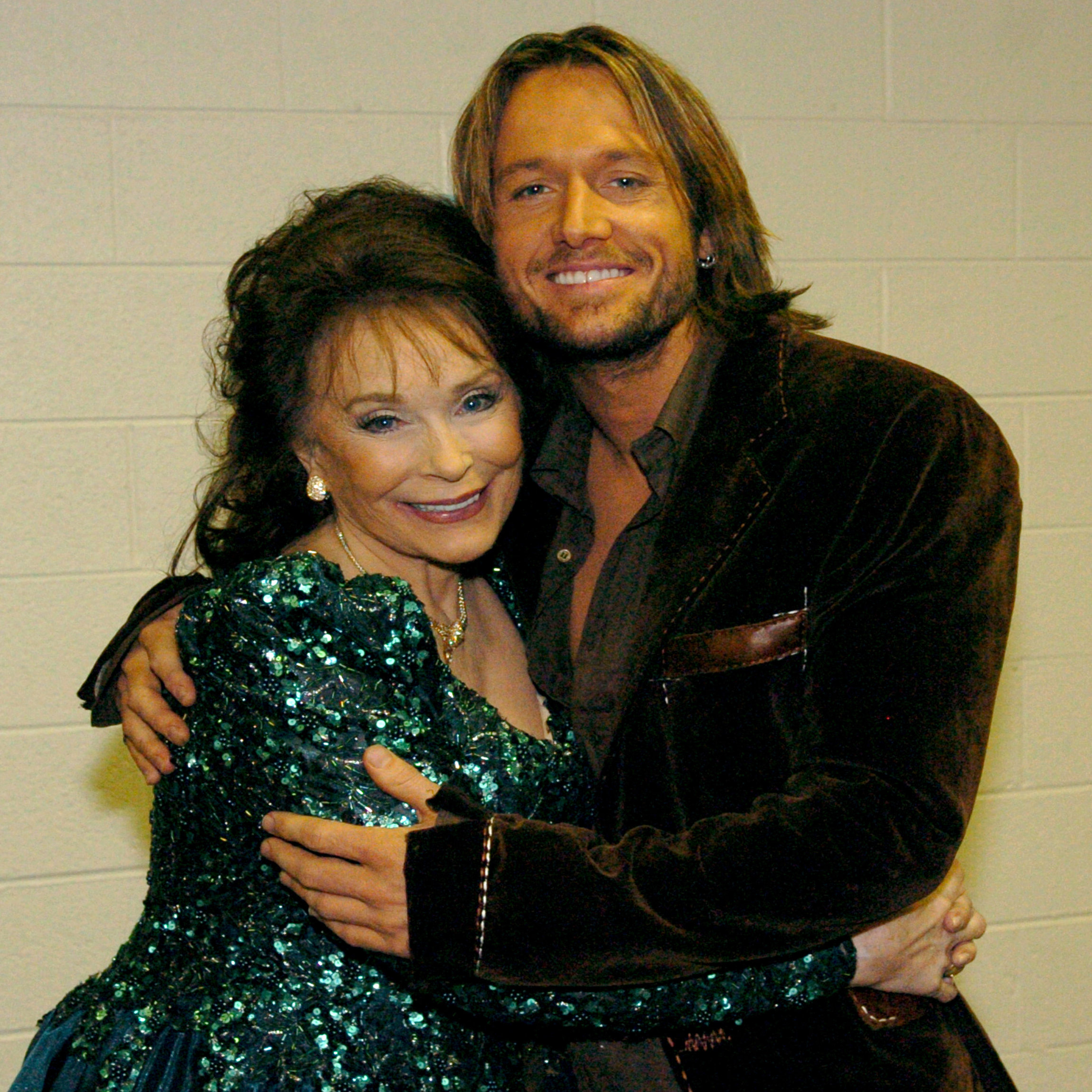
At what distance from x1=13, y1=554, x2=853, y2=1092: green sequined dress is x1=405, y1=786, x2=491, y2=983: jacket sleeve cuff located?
47 mm

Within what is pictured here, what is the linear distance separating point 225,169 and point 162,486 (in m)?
0.55

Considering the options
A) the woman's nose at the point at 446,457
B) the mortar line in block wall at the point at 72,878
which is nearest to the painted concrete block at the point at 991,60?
the woman's nose at the point at 446,457

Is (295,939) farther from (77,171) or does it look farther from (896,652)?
(77,171)

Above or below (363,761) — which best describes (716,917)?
below

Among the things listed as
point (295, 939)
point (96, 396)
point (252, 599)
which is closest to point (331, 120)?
point (96, 396)

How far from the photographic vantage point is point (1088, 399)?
8.51 ft

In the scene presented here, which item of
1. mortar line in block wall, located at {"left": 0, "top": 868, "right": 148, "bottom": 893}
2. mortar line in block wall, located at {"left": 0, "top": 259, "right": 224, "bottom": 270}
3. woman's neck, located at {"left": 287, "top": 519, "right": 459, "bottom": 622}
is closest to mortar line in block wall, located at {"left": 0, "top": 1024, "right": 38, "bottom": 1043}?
mortar line in block wall, located at {"left": 0, "top": 868, "right": 148, "bottom": 893}

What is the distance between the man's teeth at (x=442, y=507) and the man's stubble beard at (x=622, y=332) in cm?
24

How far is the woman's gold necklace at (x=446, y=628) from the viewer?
1650mm

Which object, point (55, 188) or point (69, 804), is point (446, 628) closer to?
point (69, 804)

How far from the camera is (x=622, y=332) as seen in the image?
169 cm

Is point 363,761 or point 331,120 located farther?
point 331,120

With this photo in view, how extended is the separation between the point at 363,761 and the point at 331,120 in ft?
4.57

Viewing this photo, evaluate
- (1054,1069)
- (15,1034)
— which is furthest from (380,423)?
(1054,1069)
